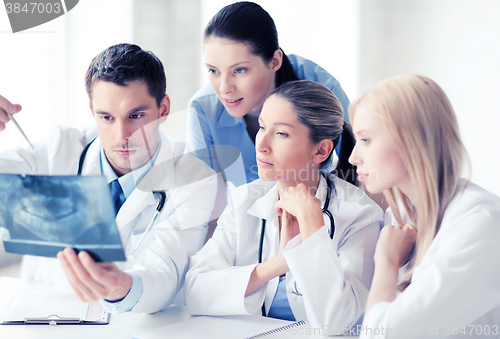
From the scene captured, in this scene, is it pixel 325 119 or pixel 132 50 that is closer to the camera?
pixel 325 119

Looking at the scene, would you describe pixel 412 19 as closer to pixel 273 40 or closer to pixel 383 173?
pixel 273 40

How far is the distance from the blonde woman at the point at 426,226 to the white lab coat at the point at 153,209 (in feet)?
1.70

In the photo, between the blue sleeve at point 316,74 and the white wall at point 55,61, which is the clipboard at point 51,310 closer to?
the white wall at point 55,61

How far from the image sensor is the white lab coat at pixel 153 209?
1.11 m

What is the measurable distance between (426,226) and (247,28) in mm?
835

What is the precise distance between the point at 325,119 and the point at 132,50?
23.7 inches

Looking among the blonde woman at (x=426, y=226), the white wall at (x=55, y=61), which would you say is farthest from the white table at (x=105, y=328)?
the white wall at (x=55, y=61)

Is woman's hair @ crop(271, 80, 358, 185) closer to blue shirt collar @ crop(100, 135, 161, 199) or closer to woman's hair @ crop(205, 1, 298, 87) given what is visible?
woman's hair @ crop(205, 1, 298, 87)

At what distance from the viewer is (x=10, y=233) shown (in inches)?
30.9

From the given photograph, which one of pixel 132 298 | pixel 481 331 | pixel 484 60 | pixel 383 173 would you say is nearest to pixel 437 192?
pixel 383 173

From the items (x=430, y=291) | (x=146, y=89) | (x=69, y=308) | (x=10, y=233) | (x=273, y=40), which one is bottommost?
(x=69, y=308)

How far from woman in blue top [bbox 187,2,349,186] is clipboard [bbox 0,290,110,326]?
0.63m

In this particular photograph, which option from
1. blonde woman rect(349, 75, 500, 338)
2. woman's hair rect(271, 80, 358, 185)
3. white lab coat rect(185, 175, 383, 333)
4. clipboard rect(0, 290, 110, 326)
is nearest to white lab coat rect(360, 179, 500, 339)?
blonde woman rect(349, 75, 500, 338)

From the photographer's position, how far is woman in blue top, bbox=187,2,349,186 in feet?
4.53
